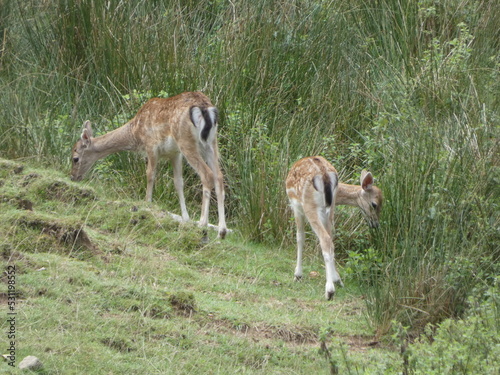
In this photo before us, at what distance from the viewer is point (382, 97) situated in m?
11.0

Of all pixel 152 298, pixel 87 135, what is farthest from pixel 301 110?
pixel 152 298

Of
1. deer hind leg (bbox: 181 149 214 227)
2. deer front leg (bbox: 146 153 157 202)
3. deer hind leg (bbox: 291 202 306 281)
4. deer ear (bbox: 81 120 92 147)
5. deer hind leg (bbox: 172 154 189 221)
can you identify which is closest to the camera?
deer hind leg (bbox: 291 202 306 281)

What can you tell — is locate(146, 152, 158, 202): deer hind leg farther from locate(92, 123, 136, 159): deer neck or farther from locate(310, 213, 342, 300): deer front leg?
locate(310, 213, 342, 300): deer front leg

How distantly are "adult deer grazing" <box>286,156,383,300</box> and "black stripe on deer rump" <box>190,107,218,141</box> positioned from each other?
1482 millimetres

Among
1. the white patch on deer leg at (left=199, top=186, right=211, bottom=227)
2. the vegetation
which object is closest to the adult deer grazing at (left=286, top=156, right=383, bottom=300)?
the vegetation

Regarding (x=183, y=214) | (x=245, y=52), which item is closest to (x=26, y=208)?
(x=183, y=214)

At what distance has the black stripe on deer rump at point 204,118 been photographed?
9500mm

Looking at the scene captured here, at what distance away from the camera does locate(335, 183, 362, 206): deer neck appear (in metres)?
9.03

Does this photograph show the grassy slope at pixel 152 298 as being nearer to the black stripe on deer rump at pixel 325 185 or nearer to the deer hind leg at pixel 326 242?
the deer hind leg at pixel 326 242

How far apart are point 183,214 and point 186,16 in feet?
16.0

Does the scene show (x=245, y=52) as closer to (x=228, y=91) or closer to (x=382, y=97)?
(x=228, y=91)

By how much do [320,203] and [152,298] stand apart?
7.34 feet

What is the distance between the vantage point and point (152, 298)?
6.35 meters

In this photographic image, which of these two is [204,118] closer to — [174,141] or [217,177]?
[174,141]
